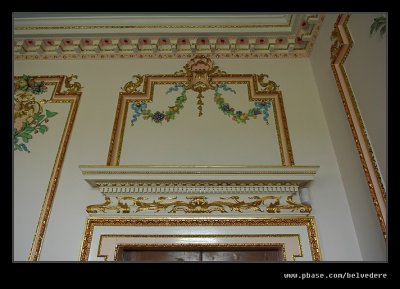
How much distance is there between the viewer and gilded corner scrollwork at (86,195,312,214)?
4.62 ft

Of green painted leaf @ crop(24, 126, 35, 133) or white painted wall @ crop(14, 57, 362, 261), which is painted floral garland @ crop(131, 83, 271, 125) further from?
green painted leaf @ crop(24, 126, 35, 133)

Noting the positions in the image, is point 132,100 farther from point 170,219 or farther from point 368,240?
point 368,240

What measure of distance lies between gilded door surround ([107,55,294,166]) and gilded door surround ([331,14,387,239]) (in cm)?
33

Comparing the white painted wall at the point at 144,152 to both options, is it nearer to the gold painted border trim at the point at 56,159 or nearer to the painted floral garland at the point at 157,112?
the gold painted border trim at the point at 56,159

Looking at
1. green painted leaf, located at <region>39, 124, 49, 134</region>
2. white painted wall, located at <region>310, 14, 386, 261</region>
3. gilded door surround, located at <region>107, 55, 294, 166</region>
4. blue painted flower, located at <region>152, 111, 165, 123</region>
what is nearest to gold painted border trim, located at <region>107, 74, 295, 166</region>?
gilded door surround, located at <region>107, 55, 294, 166</region>

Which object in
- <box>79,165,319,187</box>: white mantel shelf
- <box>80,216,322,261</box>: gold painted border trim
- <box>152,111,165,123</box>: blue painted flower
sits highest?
<box>152,111,165,123</box>: blue painted flower

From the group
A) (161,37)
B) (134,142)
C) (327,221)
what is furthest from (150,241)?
(161,37)

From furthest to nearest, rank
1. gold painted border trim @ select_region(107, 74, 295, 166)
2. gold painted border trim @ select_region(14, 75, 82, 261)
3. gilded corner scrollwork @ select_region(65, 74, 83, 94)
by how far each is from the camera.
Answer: gilded corner scrollwork @ select_region(65, 74, 83, 94) → gold painted border trim @ select_region(107, 74, 295, 166) → gold painted border trim @ select_region(14, 75, 82, 261)

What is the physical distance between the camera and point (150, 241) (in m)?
1.35

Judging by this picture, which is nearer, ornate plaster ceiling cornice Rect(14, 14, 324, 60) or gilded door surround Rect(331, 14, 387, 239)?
gilded door surround Rect(331, 14, 387, 239)

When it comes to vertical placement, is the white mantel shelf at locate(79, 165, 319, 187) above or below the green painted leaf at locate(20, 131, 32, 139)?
below

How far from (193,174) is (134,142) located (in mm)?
410

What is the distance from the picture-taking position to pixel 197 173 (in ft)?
4.66

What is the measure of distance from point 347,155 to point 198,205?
2.43 ft
